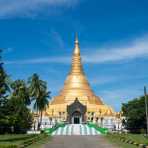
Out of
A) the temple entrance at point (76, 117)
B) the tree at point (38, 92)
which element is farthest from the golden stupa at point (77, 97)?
the tree at point (38, 92)

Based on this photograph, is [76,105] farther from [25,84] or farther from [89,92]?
[25,84]

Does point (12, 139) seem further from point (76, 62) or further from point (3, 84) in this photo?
point (76, 62)

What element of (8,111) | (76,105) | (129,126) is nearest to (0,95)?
(8,111)

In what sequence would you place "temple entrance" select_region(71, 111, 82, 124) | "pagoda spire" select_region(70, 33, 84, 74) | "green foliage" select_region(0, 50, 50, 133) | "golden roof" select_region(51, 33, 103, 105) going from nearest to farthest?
"green foliage" select_region(0, 50, 50, 133) < "temple entrance" select_region(71, 111, 82, 124) < "golden roof" select_region(51, 33, 103, 105) < "pagoda spire" select_region(70, 33, 84, 74)

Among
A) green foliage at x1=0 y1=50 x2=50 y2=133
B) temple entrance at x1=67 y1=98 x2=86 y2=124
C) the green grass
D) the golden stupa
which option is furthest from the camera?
the golden stupa

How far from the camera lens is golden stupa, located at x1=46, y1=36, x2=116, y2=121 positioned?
112438 mm

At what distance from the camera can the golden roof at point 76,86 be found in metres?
117

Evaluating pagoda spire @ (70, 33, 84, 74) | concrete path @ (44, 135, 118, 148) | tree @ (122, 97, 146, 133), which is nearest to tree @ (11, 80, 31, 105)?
tree @ (122, 97, 146, 133)

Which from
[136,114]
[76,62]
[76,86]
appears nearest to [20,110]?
[136,114]

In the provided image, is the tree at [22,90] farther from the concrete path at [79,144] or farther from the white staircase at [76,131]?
the concrete path at [79,144]

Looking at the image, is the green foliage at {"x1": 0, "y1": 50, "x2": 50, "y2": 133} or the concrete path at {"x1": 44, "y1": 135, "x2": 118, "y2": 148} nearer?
the concrete path at {"x1": 44, "y1": 135, "x2": 118, "y2": 148}

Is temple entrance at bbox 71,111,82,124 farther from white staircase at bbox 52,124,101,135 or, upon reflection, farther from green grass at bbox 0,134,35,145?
green grass at bbox 0,134,35,145

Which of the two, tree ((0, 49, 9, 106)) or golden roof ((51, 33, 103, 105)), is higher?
golden roof ((51, 33, 103, 105))

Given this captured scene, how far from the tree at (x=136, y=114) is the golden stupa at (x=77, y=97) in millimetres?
34149
